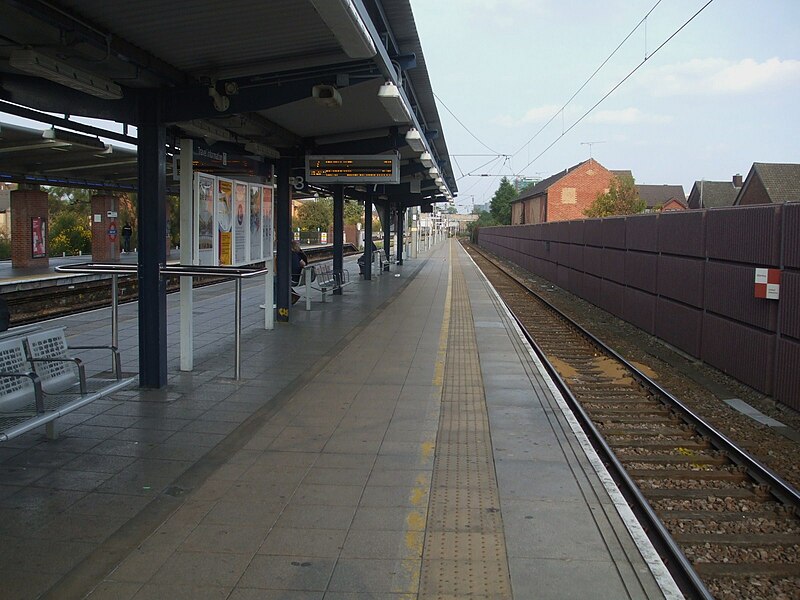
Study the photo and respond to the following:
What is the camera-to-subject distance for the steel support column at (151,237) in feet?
25.9

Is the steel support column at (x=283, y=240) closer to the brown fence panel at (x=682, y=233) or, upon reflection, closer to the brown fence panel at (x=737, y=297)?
the brown fence panel at (x=682, y=233)

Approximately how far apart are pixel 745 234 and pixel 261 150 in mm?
7390

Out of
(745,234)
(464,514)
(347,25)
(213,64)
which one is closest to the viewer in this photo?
(464,514)

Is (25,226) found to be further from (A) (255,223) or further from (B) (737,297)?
(B) (737,297)

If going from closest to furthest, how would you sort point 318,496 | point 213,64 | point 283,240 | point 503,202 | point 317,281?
point 318,496 → point 213,64 → point 283,240 → point 317,281 → point 503,202

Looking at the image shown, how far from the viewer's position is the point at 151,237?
796 centimetres

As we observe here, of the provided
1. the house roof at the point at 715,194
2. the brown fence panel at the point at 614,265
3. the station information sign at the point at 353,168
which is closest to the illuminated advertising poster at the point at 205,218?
the station information sign at the point at 353,168

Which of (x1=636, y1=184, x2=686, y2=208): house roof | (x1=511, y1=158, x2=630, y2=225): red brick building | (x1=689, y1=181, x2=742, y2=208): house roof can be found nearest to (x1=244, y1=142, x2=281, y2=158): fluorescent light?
(x1=689, y1=181, x2=742, y2=208): house roof

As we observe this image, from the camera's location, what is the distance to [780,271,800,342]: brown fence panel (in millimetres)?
8203

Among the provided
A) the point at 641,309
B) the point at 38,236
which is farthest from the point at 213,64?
the point at 38,236

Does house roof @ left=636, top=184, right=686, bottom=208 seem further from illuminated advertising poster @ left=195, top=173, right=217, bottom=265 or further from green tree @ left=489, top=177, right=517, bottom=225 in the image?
illuminated advertising poster @ left=195, top=173, right=217, bottom=265

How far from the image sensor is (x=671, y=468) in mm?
6523

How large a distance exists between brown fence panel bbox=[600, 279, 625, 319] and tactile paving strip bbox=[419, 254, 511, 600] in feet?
30.8

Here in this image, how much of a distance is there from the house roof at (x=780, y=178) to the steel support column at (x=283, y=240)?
34397 mm
